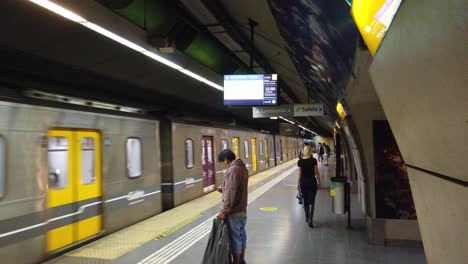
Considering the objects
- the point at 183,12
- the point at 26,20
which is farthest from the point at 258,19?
the point at 26,20

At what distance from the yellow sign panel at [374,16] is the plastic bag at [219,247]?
2512mm

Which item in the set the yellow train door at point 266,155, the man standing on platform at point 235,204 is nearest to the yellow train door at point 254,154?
the yellow train door at point 266,155

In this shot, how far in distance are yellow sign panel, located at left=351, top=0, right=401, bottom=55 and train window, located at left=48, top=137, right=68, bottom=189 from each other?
4.51 metres

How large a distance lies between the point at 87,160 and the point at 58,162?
2.19ft

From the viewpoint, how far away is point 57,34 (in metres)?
6.32

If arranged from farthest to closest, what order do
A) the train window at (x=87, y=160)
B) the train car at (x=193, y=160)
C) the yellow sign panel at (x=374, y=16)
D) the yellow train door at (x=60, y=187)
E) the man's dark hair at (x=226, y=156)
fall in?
1. the train car at (x=193, y=160)
2. the train window at (x=87, y=160)
3. the yellow train door at (x=60, y=187)
4. the man's dark hair at (x=226, y=156)
5. the yellow sign panel at (x=374, y=16)

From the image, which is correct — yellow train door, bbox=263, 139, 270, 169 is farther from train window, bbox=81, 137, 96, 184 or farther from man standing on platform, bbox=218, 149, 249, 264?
man standing on platform, bbox=218, 149, 249, 264

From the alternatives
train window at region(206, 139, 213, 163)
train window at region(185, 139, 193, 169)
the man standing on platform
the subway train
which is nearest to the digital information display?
the subway train

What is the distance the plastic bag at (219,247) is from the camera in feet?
12.1

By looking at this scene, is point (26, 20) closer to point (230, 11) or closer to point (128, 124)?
point (128, 124)

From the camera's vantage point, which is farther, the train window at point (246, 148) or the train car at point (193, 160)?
the train window at point (246, 148)

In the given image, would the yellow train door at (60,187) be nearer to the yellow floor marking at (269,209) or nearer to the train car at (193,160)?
the train car at (193,160)

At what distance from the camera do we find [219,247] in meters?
3.74

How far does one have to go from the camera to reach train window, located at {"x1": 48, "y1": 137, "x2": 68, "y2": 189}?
508 centimetres
